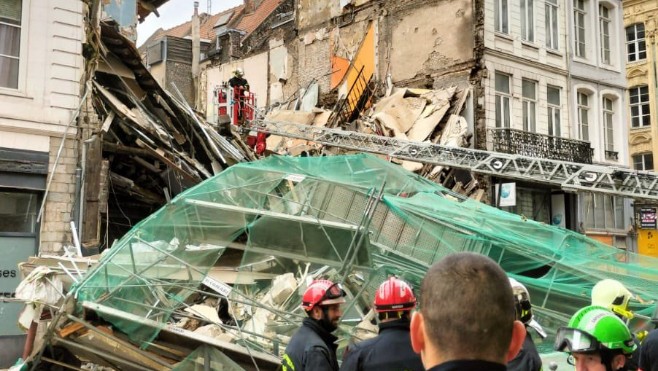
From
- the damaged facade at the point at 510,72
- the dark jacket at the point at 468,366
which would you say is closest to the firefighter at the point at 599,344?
the dark jacket at the point at 468,366

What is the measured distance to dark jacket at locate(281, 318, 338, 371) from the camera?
4.18 metres

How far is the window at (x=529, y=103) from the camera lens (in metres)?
21.4

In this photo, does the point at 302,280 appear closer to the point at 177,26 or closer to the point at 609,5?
the point at 609,5

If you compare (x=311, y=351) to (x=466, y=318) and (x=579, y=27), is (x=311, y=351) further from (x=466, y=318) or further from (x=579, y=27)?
(x=579, y=27)

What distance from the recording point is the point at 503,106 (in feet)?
68.0

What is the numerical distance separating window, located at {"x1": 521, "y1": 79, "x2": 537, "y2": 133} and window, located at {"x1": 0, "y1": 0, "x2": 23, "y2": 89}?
15.5 metres

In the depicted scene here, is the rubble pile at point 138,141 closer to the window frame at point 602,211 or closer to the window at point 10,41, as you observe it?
the window at point 10,41

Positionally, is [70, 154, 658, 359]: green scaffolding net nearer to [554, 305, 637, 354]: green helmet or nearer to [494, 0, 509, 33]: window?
[554, 305, 637, 354]: green helmet

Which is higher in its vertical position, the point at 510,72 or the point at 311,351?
the point at 510,72

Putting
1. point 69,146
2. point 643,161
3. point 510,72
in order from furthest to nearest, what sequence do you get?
point 643,161, point 510,72, point 69,146

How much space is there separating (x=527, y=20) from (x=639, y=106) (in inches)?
565

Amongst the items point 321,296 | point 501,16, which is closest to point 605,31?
point 501,16

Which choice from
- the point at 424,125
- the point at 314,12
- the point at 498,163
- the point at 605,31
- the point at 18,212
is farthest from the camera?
the point at 314,12

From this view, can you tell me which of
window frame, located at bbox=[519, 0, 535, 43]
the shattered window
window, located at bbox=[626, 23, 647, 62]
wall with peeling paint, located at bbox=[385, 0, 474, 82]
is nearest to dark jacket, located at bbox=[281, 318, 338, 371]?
the shattered window
